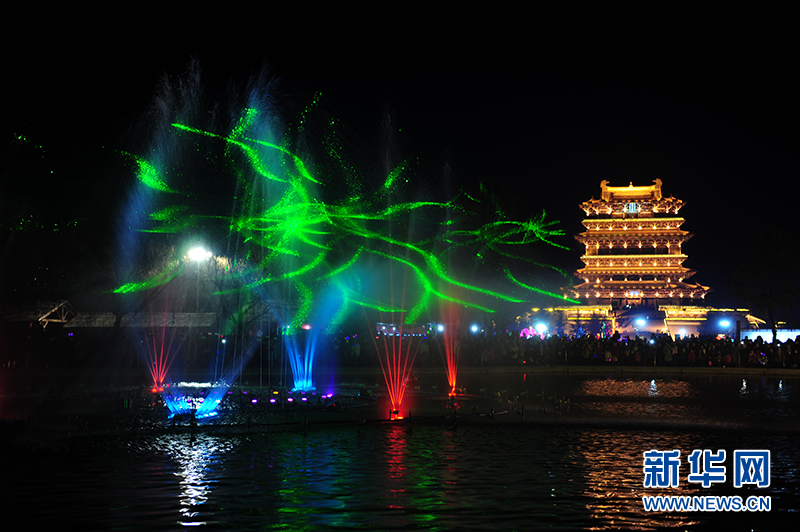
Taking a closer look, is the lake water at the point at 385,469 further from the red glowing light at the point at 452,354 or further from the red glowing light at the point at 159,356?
the red glowing light at the point at 159,356

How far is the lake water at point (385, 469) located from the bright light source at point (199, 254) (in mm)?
22135

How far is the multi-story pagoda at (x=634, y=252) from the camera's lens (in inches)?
2813

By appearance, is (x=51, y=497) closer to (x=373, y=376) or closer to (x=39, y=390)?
(x=39, y=390)

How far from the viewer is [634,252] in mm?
75438

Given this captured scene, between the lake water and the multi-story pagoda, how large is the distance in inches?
2132

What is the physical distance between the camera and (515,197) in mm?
51031

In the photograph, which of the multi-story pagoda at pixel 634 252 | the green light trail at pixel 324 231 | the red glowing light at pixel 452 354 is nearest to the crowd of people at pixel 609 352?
the red glowing light at pixel 452 354

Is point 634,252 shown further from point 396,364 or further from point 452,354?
point 396,364

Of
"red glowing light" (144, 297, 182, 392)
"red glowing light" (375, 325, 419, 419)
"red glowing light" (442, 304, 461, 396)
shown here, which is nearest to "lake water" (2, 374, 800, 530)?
"red glowing light" (375, 325, 419, 419)

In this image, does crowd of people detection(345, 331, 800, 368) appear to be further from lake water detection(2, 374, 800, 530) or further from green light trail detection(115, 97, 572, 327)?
lake water detection(2, 374, 800, 530)

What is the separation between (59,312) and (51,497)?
40.9 m

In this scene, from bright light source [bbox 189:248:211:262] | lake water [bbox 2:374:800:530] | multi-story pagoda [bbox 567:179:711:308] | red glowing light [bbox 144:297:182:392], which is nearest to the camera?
lake water [bbox 2:374:800:530]

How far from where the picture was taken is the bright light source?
38966 millimetres

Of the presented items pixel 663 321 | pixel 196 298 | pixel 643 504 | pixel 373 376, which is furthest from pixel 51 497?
pixel 663 321
